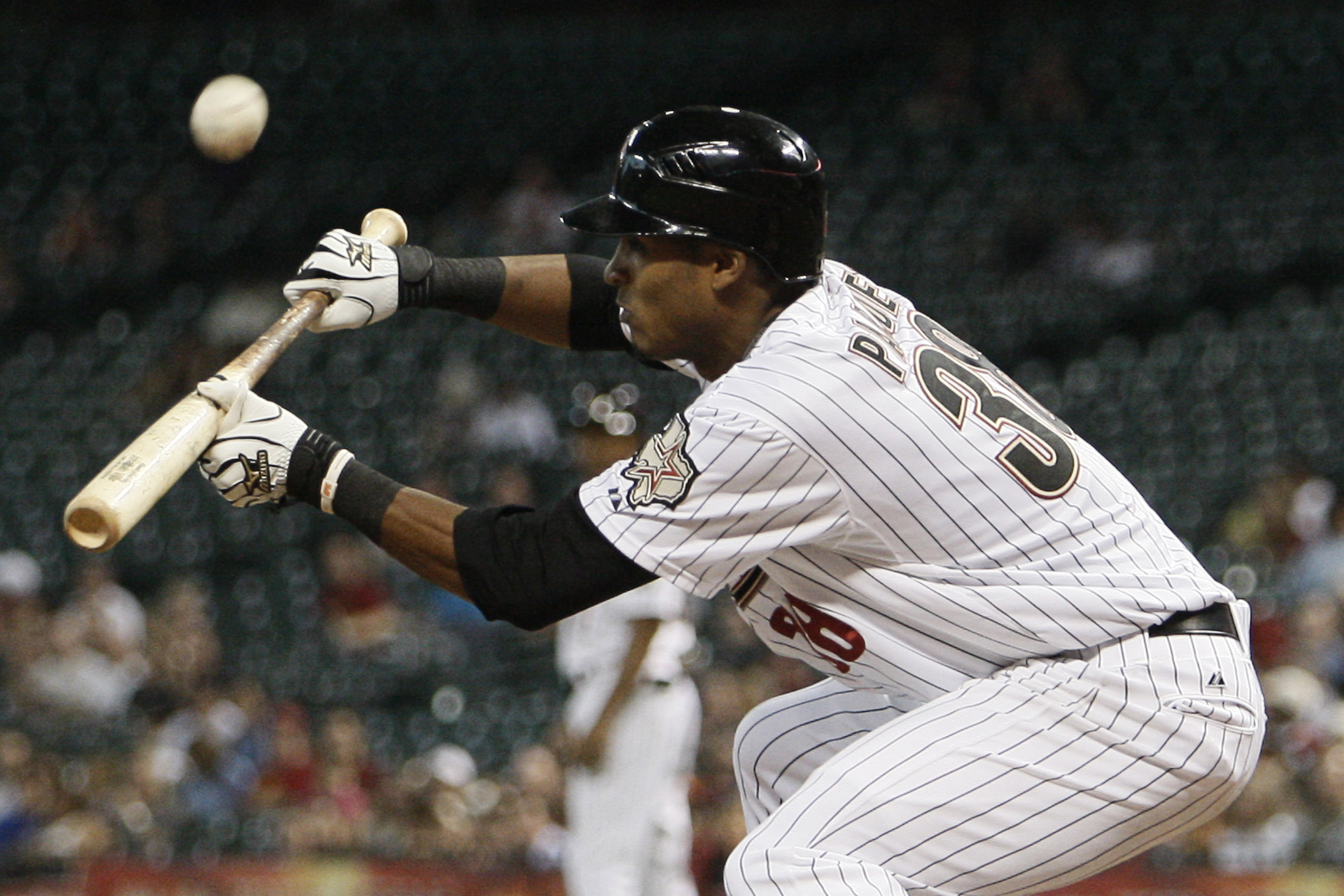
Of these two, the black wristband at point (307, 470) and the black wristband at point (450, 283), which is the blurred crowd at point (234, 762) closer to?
the black wristband at point (450, 283)

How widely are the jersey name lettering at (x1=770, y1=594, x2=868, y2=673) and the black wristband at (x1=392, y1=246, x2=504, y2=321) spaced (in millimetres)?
970

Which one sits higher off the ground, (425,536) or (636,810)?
(425,536)

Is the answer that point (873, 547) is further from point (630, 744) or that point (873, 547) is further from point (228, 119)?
point (630, 744)

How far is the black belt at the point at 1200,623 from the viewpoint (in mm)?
2553

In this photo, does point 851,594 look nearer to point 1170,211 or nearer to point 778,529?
point 778,529

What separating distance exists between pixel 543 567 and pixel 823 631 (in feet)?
1.60

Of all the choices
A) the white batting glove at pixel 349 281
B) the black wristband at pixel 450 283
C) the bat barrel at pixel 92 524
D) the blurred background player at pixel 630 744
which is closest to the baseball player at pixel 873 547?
the bat barrel at pixel 92 524

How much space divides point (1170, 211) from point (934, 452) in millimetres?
7900

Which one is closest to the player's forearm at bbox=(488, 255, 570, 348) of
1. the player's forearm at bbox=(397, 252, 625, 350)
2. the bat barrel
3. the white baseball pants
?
the player's forearm at bbox=(397, 252, 625, 350)

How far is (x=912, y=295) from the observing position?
31.6ft

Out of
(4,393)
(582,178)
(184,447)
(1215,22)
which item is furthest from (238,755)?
(1215,22)

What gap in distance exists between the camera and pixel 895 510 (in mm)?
2504

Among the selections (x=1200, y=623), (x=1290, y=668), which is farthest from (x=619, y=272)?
(x=1290, y=668)

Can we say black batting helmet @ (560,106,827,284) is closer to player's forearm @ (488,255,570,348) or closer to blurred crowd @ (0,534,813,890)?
player's forearm @ (488,255,570,348)
